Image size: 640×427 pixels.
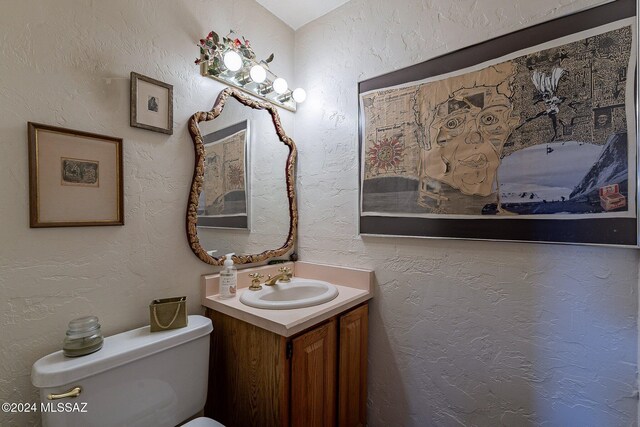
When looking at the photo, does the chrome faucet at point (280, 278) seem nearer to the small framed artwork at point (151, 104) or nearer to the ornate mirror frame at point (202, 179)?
the ornate mirror frame at point (202, 179)

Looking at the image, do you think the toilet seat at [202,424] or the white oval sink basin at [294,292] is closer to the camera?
the toilet seat at [202,424]

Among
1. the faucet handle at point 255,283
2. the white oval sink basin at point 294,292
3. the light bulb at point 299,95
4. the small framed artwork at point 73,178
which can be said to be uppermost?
the light bulb at point 299,95

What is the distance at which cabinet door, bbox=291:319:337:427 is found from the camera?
1.04m

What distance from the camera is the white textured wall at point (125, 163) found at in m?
0.85

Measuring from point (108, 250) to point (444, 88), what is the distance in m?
1.51

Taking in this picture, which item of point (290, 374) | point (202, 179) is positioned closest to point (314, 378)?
point (290, 374)

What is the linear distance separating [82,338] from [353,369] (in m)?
1.07

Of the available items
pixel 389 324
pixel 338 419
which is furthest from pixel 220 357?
pixel 389 324

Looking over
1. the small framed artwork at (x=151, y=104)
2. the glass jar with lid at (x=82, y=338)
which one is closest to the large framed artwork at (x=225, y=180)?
the small framed artwork at (x=151, y=104)

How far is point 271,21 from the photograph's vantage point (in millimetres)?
1622

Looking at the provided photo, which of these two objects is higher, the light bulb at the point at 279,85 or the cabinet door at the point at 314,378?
the light bulb at the point at 279,85

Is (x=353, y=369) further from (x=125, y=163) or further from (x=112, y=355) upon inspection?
(x=125, y=163)

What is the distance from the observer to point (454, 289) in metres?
1.21

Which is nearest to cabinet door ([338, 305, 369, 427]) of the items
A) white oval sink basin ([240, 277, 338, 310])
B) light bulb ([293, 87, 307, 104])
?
white oval sink basin ([240, 277, 338, 310])
